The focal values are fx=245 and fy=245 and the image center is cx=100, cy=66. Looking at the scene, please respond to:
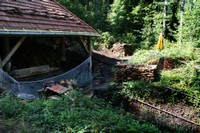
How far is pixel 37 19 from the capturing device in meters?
8.57

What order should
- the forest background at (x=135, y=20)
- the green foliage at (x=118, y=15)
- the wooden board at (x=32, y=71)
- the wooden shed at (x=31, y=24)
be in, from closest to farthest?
the wooden shed at (x=31, y=24)
the wooden board at (x=32, y=71)
the forest background at (x=135, y=20)
the green foliage at (x=118, y=15)

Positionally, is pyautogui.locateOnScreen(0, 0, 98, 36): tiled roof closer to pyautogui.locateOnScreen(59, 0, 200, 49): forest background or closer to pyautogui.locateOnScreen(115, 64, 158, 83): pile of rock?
pyautogui.locateOnScreen(115, 64, 158, 83): pile of rock

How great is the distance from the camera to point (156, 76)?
8.34 meters

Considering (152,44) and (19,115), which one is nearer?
(19,115)

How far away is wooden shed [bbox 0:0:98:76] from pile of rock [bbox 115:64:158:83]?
244 centimetres

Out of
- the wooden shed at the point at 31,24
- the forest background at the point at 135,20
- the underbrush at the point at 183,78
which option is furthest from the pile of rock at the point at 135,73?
the forest background at the point at 135,20

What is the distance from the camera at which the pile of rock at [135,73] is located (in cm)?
805

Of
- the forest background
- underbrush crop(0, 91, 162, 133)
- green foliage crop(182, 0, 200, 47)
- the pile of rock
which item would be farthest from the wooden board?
the forest background

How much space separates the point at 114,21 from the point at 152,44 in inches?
138

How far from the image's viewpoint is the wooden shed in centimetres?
724

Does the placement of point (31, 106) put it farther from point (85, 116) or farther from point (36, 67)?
point (36, 67)

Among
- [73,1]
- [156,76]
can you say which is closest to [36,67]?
Answer: [156,76]

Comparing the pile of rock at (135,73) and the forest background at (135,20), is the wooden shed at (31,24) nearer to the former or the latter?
the pile of rock at (135,73)

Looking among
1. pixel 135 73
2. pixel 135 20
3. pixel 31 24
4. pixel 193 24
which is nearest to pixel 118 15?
pixel 135 20
